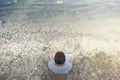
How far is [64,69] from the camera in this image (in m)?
6.50

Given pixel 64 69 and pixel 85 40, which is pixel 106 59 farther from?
pixel 64 69

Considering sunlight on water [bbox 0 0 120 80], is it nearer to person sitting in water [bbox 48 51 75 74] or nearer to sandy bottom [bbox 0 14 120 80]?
sandy bottom [bbox 0 14 120 80]

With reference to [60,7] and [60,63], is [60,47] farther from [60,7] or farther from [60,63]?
[60,7]

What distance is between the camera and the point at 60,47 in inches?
351

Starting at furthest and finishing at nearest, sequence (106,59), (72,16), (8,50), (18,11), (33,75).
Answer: (18,11) → (72,16) → (8,50) → (106,59) → (33,75)

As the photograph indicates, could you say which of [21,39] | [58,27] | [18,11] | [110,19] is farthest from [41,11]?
[110,19]

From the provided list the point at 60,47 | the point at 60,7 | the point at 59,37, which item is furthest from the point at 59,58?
the point at 60,7

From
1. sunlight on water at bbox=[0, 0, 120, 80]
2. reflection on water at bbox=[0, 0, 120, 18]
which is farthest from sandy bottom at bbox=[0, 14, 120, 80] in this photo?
reflection on water at bbox=[0, 0, 120, 18]

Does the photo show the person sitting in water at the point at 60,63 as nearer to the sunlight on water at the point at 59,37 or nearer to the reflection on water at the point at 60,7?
the sunlight on water at the point at 59,37

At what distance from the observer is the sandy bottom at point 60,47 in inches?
295

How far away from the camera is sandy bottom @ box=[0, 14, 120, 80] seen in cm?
749

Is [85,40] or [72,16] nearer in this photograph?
[85,40]

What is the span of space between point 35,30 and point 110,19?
3912mm

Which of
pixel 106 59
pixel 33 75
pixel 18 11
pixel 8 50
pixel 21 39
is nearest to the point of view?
pixel 33 75
